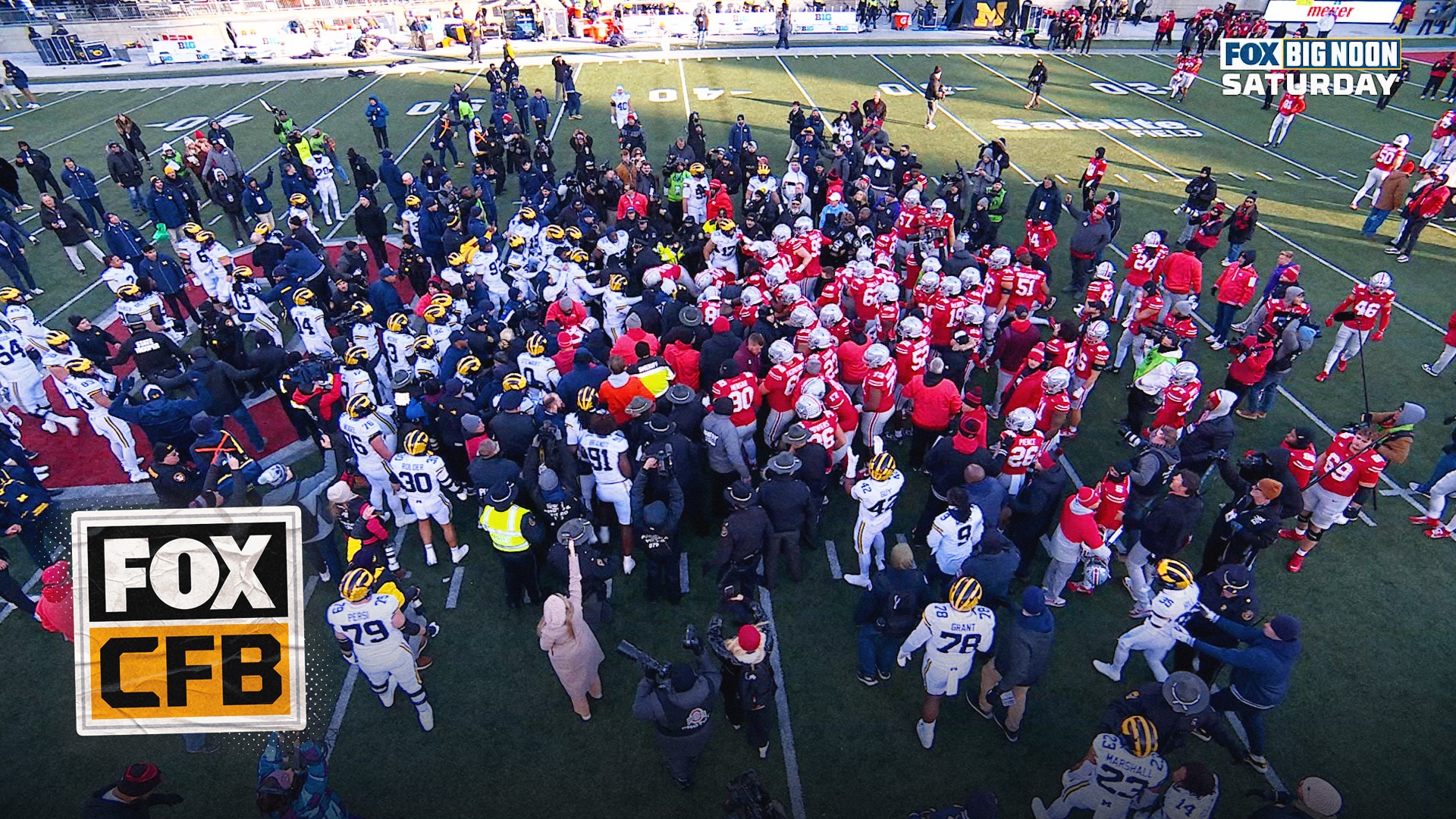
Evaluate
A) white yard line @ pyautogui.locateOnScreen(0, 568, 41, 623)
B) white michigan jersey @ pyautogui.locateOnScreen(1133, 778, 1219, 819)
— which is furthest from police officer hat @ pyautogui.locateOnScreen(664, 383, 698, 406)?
white yard line @ pyautogui.locateOnScreen(0, 568, 41, 623)

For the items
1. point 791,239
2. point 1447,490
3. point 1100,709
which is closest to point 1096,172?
point 791,239

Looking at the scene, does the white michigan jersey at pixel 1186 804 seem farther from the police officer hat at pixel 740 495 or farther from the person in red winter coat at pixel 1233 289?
the person in red winter coat at pixel 1233 289

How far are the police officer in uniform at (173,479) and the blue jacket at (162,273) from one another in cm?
576

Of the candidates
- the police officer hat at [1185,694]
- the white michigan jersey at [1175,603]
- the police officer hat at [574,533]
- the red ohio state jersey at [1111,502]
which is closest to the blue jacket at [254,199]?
the police officer hat at [574,533]

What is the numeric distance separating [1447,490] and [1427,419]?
2.85 meters

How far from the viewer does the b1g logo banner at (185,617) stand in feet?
16.5

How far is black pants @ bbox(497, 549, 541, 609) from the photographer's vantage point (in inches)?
260

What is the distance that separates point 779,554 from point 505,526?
2770 mm

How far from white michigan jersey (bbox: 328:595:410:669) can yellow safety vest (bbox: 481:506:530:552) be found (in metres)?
0.95

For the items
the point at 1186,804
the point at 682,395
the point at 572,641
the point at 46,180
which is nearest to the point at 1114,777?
the point at 1186,804

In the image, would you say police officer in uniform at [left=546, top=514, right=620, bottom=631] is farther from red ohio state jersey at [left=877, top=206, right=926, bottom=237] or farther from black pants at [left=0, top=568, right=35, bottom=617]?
red ohio state jersey at [left=877, top=206, right=926, bottom=237]

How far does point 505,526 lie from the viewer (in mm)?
6156

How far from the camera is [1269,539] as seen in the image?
254 inches

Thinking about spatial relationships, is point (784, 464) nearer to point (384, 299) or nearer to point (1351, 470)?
point (1351, 470)
